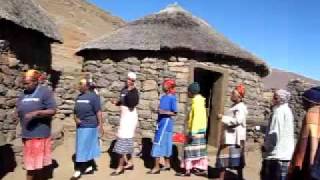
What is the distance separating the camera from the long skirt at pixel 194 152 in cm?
731

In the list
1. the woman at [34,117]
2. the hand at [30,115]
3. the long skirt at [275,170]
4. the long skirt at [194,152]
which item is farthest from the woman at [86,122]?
the long skirt at [275,170]

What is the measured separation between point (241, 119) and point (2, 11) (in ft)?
14.1

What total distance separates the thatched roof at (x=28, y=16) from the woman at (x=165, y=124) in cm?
289

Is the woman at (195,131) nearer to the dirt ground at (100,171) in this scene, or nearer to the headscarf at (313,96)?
the dirt ground at (100,171)

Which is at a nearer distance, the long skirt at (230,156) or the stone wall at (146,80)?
the long skirt at (230,156)

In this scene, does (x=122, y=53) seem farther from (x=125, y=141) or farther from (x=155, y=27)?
(x=125, y=141)

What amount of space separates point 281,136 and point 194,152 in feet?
6.97

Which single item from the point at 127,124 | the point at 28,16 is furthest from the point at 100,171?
the point at 28,16

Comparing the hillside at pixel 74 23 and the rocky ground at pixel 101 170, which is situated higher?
the hillside at pixel 74 23

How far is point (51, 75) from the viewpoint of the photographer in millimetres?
10594

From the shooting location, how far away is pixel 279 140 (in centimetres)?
546

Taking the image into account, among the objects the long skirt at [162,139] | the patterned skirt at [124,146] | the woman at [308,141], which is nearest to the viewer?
the woman at [308,141]

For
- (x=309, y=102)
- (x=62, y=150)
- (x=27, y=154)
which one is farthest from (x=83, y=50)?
(x=309, y=102)

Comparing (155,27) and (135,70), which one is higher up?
(155,27)
